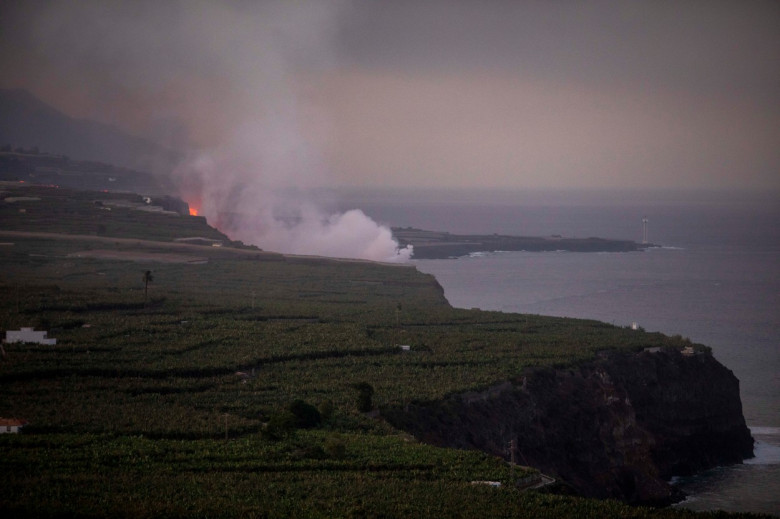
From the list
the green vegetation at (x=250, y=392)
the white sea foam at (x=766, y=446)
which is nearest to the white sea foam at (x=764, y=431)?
the white sea foam at (x=766, y=446)

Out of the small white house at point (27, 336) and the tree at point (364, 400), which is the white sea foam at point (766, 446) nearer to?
the tree at point (364, 400)

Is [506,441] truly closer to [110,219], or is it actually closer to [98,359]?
[98,359]

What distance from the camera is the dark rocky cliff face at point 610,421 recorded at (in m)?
38.3

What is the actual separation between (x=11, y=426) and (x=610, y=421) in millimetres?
24184

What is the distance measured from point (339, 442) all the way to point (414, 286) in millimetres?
48057

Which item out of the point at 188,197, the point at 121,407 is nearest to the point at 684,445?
the point at 121,407

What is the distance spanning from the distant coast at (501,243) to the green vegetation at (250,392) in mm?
64704

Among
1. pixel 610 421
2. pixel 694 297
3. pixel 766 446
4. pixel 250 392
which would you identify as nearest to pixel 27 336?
pixel 250 392

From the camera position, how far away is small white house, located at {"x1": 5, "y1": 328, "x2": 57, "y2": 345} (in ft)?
145

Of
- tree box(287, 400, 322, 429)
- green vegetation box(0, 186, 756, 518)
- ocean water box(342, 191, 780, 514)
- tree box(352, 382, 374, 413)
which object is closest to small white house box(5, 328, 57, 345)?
green vegetation box(0, 186, 756, 518)

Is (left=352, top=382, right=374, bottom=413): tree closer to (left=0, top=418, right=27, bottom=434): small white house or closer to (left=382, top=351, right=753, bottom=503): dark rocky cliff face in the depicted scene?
(left=382, top=351, right=753, bottom=503): dark rocky cliff face

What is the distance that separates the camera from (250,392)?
129ft

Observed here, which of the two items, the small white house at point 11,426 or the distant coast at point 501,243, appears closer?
the small white house at point 11,426

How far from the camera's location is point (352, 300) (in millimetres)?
68812
